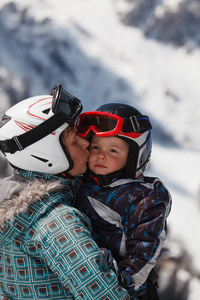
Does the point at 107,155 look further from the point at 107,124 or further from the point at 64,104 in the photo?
the point at 64,104

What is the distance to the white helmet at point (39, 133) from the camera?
1617mm

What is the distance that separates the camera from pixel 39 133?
162 centimetres

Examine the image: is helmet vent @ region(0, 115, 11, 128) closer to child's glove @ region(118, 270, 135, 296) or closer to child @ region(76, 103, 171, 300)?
child @ region(76, 103, 171, 300)

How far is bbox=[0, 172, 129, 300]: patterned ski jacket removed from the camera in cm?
131

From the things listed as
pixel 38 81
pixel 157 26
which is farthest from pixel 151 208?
pixel 157 26

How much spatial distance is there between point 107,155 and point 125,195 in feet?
0.90

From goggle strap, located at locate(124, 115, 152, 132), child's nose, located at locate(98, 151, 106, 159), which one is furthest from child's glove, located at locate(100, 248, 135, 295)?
goggle strap, located at locate(124, 115, 152, 132)

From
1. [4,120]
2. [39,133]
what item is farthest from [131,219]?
[4,120]

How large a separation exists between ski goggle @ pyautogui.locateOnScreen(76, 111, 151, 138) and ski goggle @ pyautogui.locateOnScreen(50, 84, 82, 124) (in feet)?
0.65

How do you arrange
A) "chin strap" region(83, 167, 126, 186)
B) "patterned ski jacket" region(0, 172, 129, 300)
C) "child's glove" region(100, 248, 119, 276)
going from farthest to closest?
"chin strap" region(83, 167, 126, 186) → "child's glove" region(100, 248, 119, 276) → "patterned ski jacket" region(0, 172, 129, 300)

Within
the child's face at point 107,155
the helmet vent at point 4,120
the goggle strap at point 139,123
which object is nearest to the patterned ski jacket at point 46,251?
the helmet vent at point 4,120

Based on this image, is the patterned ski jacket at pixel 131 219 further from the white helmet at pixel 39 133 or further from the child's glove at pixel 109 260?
the white helmet at pixel 39 133

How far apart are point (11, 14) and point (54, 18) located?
258cm

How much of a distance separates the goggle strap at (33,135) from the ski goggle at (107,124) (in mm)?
326
